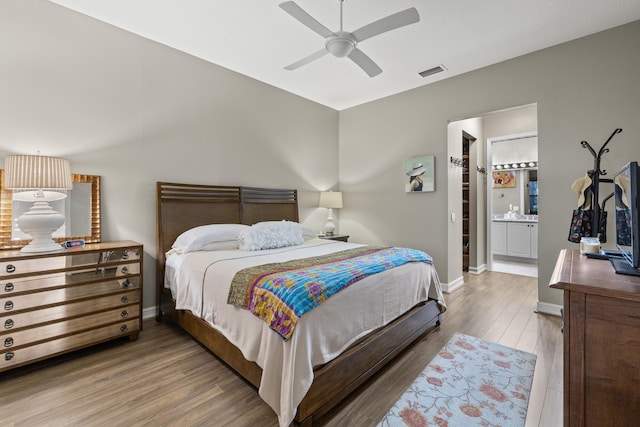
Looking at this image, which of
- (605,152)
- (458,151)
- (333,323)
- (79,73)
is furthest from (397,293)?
(79,73)

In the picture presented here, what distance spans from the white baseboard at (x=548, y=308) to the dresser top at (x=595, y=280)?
6.46ft

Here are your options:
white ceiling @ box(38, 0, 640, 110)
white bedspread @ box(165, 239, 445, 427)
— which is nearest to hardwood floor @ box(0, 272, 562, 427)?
white bedspread @ box(165, 239, 445, 427)

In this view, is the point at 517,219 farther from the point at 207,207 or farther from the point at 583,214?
the point at 207,207

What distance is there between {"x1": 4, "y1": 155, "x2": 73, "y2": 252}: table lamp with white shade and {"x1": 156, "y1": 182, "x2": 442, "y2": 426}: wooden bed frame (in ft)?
3.01

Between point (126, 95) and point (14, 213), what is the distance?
1.47 m

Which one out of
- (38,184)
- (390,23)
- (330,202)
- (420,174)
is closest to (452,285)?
→ (420,174)

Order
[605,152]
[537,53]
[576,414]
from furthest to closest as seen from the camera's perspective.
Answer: [537,53], [605,152], [576,414]

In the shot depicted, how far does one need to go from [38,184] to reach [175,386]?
1837mm

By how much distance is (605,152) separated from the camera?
2938mm

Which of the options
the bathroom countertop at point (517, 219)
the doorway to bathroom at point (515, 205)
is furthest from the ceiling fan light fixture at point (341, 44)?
the bathroom countertop at point (517, 219)

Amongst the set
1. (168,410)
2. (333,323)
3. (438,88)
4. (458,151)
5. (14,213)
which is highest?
(438,88)

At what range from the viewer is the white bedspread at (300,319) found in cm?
152

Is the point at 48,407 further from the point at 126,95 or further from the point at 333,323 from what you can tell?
the point at 126,95

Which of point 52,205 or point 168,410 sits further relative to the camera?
point 52,205
